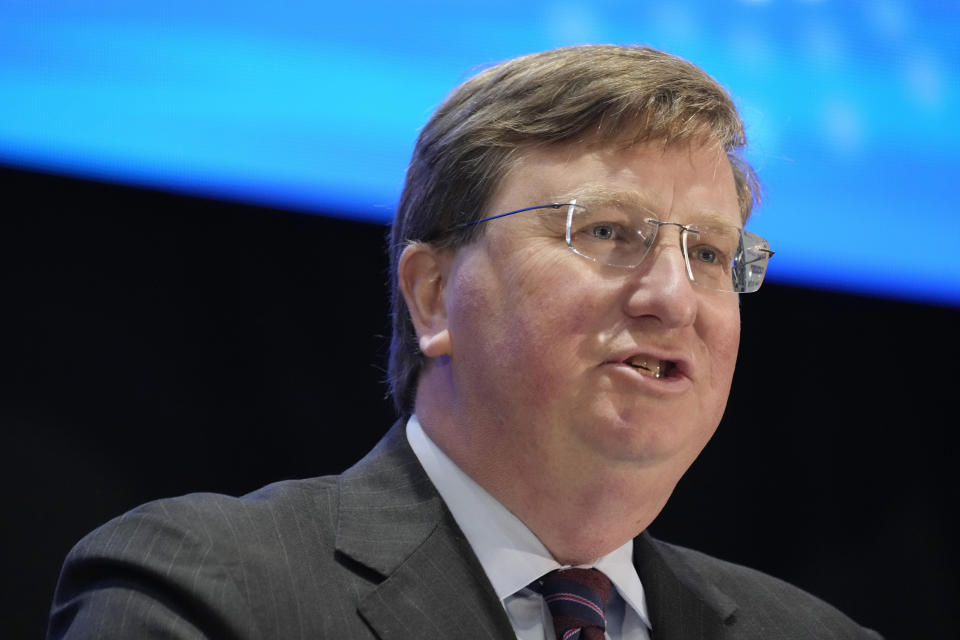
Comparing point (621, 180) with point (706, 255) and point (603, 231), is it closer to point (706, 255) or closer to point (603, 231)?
point (603, 231)

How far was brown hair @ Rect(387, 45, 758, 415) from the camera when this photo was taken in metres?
1.94

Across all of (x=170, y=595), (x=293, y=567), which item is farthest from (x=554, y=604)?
(x=170, y=595)

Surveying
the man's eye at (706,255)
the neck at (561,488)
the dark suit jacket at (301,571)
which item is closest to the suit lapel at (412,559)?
the dark suit jacket at (301,571)

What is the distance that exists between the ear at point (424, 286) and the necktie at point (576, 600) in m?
0.47

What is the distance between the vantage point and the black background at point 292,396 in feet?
8.91

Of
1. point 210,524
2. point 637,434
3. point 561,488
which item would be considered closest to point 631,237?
point 637,434

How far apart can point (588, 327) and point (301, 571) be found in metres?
0.62

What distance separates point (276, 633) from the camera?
162cm

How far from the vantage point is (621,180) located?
1.91 metres

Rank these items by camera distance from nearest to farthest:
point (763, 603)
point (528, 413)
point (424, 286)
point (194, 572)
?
point (194, 572) < point (528, 413) < point (424, 286) < point (763, 603)

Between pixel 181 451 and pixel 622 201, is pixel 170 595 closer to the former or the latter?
pixel 622 201

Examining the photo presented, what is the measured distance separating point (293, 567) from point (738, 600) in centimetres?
100

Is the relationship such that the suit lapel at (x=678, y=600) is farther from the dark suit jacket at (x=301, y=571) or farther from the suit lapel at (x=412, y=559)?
the suit lapel at (x=412, y=559)

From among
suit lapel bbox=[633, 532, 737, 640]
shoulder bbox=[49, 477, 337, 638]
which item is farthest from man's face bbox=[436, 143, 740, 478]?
shoulder bbox=[49, 477, 337, 638]
